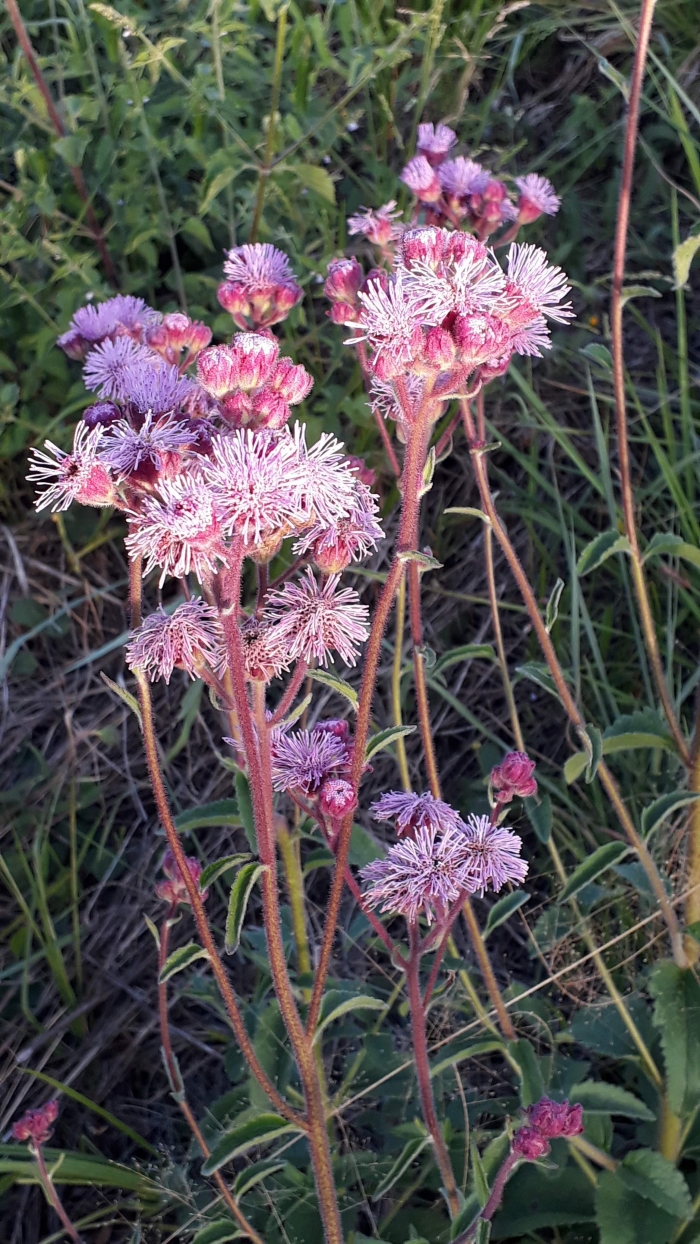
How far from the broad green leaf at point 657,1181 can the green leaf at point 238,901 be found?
1084 mm

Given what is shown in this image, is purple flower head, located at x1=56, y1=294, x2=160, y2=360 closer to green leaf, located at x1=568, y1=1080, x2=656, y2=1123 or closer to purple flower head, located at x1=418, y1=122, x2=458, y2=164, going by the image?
purple flower head, located at x1=418, y1=122, x2=458, y2=164

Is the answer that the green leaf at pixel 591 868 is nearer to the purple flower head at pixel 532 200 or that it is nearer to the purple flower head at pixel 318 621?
Result: the purple flower head at pixel 318 621

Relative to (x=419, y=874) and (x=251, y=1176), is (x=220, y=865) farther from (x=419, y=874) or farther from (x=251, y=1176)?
(x=251, y=1176)

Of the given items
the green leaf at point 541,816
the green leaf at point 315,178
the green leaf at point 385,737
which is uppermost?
the green leaf at point 315,178

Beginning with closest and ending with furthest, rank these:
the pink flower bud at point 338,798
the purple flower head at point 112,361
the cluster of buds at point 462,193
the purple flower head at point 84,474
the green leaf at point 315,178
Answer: the purple flower head at point 84,474 → the pink flower bud at point 338,798 → the purple flower head at point 112,361 → the cluster of buds at point 462,193 → the green leaf at point 315,178

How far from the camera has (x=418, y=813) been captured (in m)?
1.71

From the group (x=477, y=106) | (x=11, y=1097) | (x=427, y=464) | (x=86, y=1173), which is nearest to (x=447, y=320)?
(x=427, y=464)

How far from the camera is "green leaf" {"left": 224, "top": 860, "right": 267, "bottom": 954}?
1.45 metres

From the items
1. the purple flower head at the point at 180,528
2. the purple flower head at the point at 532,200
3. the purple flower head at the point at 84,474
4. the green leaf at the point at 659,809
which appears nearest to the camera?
the purple flower head at the point at 180,528

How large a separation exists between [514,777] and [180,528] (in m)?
0.72

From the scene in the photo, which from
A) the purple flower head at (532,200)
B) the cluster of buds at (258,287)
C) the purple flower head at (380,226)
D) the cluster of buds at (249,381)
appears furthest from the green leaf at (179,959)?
the purple flower head at (532,200)

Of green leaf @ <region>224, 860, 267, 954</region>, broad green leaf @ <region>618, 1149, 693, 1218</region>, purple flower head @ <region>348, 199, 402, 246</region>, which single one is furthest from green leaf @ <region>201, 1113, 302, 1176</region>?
purple flower head @ <region>348, 199, 402, 246</region>

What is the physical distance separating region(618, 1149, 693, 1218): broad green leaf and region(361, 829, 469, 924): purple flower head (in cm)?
82

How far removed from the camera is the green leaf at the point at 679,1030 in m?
2.08
